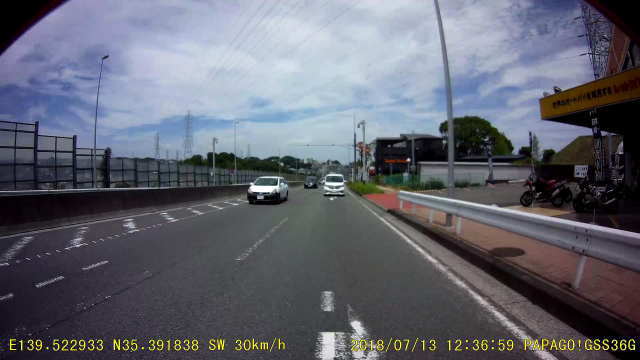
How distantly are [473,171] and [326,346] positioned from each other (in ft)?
130

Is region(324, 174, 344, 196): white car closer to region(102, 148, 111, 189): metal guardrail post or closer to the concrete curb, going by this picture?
region(102, 148, 111, 189): metal guardrail post

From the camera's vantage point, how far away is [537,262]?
5.32m


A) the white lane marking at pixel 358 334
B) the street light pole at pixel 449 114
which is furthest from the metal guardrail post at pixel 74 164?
the white lane marking at pixel 358 334

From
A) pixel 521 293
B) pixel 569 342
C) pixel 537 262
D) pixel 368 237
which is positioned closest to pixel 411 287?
pixel 521 293

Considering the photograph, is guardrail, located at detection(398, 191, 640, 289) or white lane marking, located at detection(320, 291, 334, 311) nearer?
guardrail, located at detection(398, 191, 640, 289)

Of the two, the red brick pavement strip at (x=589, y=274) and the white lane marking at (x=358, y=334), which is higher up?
the red brick pavement strip at (x=589, y=274)

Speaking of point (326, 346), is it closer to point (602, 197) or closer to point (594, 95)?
point (602, 197)

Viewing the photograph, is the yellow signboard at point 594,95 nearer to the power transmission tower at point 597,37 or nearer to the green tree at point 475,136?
the power transmission tower at point 597,37

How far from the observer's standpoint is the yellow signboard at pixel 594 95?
9016 mm

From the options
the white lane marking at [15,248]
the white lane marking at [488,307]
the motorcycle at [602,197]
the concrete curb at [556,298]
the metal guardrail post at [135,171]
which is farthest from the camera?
the metal guardrail post at [135,171]

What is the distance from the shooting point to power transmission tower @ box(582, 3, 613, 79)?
23359 mm

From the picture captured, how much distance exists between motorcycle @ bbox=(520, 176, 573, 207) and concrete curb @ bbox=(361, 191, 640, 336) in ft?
28.6

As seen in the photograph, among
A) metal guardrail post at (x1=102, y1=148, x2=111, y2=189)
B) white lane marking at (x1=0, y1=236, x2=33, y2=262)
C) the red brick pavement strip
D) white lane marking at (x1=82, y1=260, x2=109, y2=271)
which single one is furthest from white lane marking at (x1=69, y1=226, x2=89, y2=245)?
metal guardrail post at (x1=102, y1=148, x2=111, y2=189)

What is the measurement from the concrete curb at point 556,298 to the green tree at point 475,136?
74.8 metres
